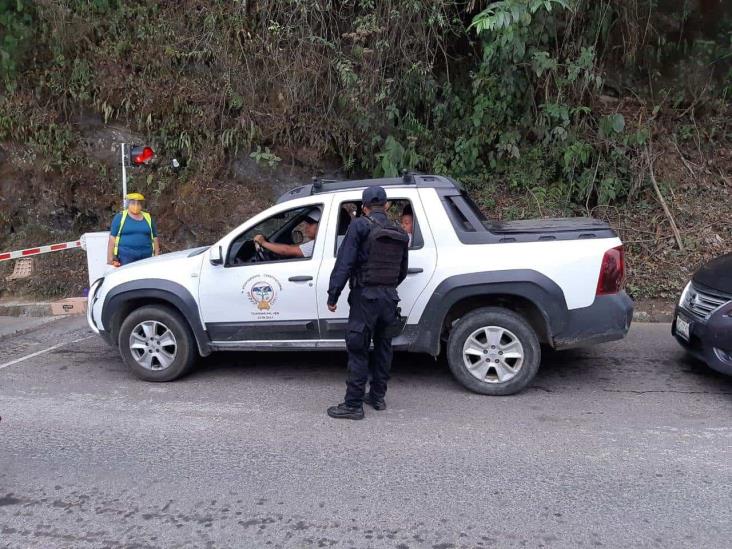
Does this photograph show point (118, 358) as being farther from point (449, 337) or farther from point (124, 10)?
point (124, 10)

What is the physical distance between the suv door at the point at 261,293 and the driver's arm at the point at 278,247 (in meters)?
0.10

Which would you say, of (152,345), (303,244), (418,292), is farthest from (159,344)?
(418,292)

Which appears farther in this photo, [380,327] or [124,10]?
[124,10]

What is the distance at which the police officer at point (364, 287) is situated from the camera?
4.82 m

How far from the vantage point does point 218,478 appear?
407cm

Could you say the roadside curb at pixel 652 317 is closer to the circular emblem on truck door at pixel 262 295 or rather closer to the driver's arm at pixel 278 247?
the driver's arm at pixel 278 247

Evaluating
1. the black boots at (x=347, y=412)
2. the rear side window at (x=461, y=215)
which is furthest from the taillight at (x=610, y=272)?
the black boots at (x=347, y=412)

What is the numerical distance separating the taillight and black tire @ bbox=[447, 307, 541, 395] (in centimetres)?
67

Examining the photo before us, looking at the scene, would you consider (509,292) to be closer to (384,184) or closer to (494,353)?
(494,353)

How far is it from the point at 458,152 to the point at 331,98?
2.31 meters

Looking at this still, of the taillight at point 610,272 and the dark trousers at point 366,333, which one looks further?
the taillight at point 610,272

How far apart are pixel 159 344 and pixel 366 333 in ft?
7.24

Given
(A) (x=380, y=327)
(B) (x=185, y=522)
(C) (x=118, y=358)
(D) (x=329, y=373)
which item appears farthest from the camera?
(C) (x=118, y=358)

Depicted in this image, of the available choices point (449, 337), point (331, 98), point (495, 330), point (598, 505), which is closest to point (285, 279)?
point (449, 337)
